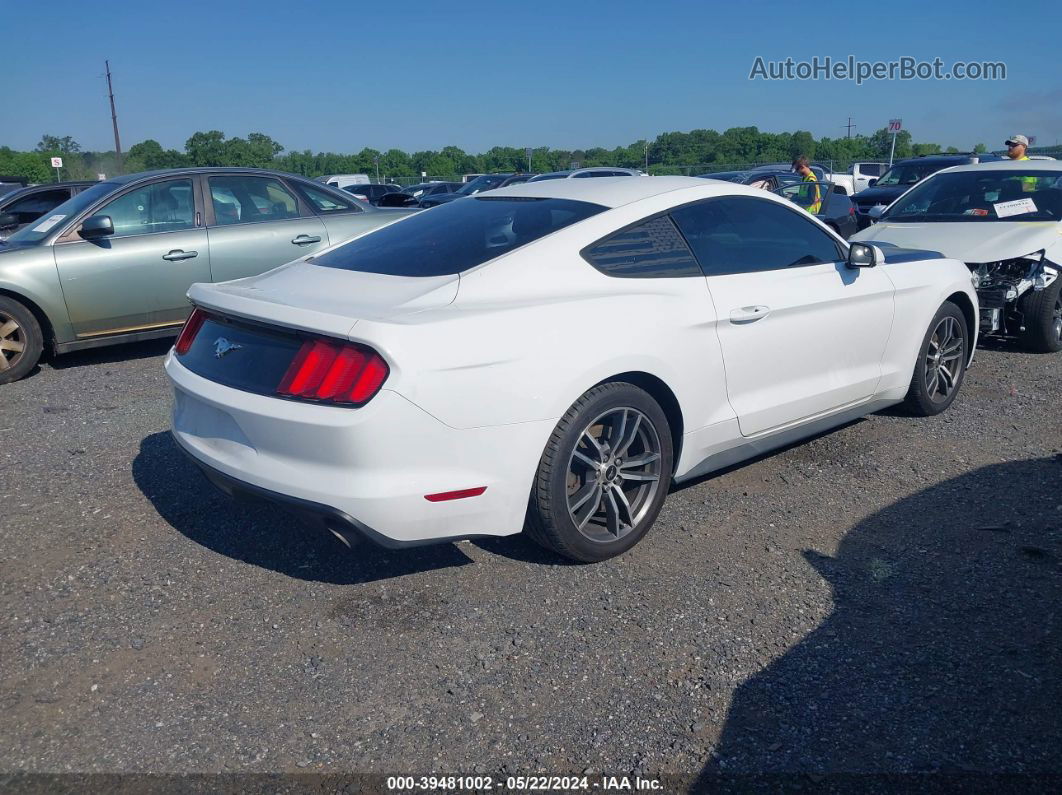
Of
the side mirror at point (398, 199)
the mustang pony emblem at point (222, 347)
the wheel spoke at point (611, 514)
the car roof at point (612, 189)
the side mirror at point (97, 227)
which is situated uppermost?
the car roof at point (612, 189)

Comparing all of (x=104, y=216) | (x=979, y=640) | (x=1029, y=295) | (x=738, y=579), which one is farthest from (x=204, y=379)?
(x=1029, y=295)

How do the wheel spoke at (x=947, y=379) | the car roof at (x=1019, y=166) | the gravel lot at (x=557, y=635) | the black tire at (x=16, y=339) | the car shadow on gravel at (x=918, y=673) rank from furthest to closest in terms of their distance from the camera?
the car roof at (x=1019, y=166) < the black tire at (x=16, y=339) < the wheel spoke at (x=947, y=379) < the gravel lot at (x=557, y=635) < the car shadow on gravel at (x=918, y=673)

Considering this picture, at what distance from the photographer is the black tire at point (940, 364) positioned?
17.4 ft

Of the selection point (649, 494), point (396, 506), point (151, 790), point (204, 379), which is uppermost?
point (204, 379)

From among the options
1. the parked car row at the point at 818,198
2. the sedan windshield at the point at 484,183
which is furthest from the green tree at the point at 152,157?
the parked car row at the point at 818,198

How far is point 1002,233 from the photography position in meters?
7.21

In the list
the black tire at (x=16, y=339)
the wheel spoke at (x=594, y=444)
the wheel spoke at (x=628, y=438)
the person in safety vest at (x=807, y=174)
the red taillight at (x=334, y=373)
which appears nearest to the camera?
the red taillight at (x=334, y=373)

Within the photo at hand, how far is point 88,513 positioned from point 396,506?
2059 millimetres

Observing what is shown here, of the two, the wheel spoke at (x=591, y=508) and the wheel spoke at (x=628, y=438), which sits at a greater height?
the wheel spoke at (x=628, y=438)

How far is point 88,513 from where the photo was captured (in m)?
4.26

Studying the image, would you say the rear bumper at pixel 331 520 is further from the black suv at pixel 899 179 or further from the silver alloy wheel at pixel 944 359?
the black suv at pixel 899 179

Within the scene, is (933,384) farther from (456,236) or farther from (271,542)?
(271,542)

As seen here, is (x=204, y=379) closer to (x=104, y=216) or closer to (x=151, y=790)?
(x=151, y=790)

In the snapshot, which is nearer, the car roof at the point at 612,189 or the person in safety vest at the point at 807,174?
the car roof at the point at 612,189
